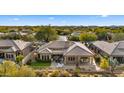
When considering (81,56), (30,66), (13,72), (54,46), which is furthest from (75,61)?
(13,72)

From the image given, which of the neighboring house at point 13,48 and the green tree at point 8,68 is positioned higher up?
the neighboring house at point 13,48

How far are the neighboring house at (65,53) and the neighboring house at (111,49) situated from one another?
4.1 inches

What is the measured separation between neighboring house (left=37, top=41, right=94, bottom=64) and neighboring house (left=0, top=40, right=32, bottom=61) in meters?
0.16

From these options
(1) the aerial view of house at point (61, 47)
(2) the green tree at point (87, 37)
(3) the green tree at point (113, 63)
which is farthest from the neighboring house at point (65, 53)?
(3) the green tree at point (113, 63)

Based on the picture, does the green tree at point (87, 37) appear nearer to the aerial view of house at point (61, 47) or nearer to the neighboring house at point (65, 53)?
the aerial view of house at point (61, 47)

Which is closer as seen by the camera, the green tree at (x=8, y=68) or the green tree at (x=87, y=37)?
the green tree at (x=8, y=68)

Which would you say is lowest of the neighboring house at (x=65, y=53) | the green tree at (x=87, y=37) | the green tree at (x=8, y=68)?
the green tree at (x=8, y=68)

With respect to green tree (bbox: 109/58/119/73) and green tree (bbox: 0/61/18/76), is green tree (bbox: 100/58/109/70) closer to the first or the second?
green tree (bbox: 109/58/119/73)

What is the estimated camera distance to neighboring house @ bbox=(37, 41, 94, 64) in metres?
2.98

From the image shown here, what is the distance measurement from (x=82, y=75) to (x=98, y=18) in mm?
748

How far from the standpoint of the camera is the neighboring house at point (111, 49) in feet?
9.75
